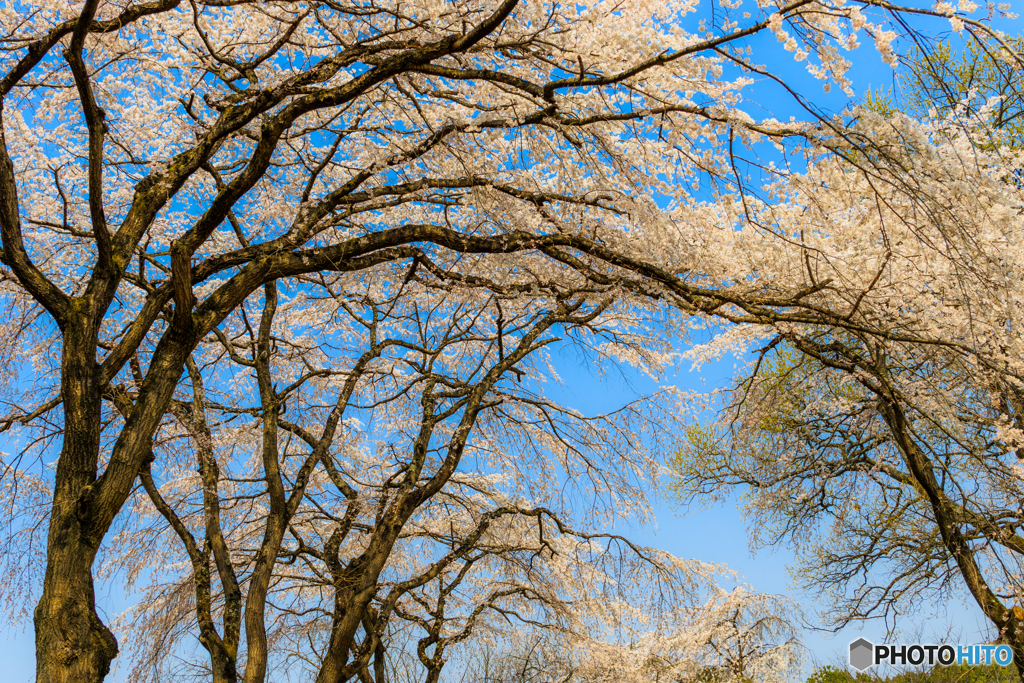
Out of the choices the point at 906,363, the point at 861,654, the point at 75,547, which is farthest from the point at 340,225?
the point at 861,654

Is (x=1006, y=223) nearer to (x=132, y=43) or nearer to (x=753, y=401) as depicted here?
(x=753, y=401)

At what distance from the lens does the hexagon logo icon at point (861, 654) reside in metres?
9.74

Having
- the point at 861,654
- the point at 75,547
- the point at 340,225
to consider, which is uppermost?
the point at 340,225

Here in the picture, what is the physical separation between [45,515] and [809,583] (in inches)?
412

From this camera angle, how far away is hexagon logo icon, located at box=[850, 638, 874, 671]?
974 centimetres

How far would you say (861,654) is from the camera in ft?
32.8

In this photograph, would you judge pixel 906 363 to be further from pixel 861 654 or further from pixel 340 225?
pixel 340 225

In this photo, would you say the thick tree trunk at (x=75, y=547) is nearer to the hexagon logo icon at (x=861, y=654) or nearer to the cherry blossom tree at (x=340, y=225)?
the cherry blossom tree at (x=340, y=225)

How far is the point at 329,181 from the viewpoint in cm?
826

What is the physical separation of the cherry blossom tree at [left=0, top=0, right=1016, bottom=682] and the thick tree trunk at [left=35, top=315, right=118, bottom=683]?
0.01m

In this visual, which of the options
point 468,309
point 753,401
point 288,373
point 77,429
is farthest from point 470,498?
point 77,429

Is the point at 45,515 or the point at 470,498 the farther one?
the point at 470,498

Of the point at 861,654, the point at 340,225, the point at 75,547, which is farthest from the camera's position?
the point at 861,654

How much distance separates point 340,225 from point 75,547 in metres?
3.32
